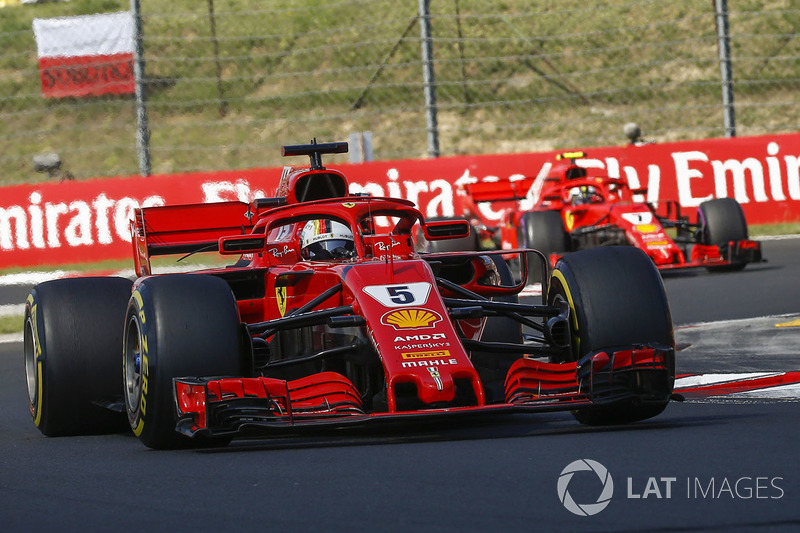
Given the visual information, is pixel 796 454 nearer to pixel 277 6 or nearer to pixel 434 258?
pixel 434 258

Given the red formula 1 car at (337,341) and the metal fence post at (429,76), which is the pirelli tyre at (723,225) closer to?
the metal fence post at (429,76)

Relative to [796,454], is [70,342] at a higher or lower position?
higher

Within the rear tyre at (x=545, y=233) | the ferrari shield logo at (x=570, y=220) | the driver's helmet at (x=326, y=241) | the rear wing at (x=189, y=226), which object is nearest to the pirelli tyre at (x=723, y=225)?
the rear tyre at (x=545, y=233)

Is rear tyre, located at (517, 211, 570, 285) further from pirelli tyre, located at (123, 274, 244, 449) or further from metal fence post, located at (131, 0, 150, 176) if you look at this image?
pirelli tyre, located at (123, 274, 244, 449)

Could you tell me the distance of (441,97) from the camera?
31406 mm

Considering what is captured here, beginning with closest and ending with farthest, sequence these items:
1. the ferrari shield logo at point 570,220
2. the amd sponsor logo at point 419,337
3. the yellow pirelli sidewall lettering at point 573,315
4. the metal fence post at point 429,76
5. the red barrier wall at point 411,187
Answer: the amd sponsor logo at point 419,337, the yellow pirelli sidewall lettering at point 573,315, the ferrari shield logo at point 570,220, the red barrier wall at point 411,187, the metal fence post at point 429,76

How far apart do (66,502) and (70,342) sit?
222 centimetres

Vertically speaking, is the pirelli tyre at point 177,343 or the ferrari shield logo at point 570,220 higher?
the ferrari shield logo at point 570,220

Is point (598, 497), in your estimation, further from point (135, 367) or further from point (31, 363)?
point (31, 363)

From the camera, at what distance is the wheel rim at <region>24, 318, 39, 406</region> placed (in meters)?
7.41

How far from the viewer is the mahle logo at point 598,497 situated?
446 centimetres

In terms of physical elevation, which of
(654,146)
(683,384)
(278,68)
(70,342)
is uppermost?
(278,68)

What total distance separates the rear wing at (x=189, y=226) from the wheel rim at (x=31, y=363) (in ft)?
4.11

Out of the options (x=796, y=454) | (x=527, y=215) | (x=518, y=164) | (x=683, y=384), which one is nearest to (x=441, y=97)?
(x=518, y=164)
